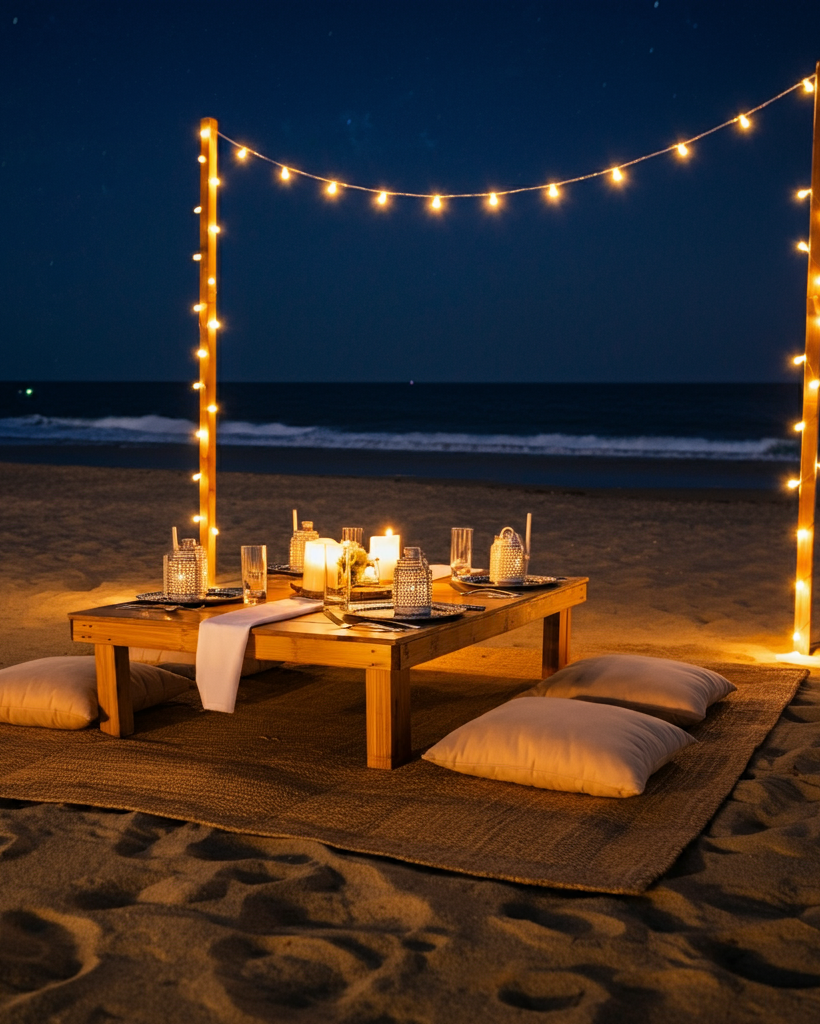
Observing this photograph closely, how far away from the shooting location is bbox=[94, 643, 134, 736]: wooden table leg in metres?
3.32

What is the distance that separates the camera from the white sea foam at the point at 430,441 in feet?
59.1

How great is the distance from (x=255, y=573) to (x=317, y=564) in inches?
8.2

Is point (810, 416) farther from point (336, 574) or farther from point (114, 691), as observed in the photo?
point (114, 691)

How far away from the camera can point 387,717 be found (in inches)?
117

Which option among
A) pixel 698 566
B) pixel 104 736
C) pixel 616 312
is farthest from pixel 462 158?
pixel 616 312

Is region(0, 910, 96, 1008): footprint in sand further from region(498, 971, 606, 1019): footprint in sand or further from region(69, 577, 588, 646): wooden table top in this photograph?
region(69, 577, 588, 646): wooden table top

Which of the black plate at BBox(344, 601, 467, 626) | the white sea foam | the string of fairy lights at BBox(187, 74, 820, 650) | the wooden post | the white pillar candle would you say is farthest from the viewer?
the white sea foam

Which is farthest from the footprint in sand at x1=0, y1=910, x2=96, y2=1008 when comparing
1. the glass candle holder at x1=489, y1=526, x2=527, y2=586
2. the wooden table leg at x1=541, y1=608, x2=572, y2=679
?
the wooden table leg at x1=541, y1=608, x2=572, y2=679

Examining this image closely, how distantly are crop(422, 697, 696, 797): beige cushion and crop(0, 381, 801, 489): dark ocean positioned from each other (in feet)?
31.8

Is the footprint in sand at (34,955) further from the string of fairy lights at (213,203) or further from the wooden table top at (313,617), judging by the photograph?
the string of fairy lights at (213,203)

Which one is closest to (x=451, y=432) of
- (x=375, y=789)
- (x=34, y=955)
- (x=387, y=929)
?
(x=375, y=789)

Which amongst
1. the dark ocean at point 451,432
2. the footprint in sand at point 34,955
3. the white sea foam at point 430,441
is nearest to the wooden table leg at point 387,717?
the footprint in sand at point 34,955

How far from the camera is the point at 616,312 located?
30734 mm

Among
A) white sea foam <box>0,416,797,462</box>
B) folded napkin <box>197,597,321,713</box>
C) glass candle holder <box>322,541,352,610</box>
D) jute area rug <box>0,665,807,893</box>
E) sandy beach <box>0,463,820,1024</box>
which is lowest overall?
sandy beach <box>0,463,820,1024</box>
